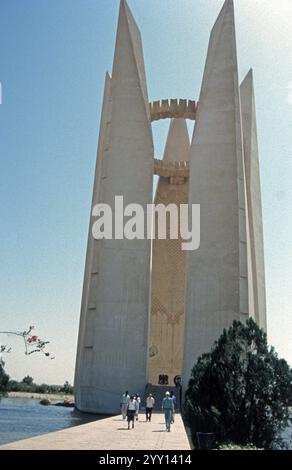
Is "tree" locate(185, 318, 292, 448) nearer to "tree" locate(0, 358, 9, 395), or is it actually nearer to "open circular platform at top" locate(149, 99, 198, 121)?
"tree" locate(0, 358, 9, 395)

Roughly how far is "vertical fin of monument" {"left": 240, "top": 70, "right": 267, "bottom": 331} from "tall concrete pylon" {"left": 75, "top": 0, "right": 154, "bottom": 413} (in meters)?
4.10

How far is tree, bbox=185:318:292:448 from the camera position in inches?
349

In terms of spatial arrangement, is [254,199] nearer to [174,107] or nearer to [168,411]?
[174,107]

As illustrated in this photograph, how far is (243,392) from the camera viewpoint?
9.09m

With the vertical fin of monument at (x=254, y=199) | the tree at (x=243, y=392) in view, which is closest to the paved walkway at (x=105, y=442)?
the tree at (x=243, y=392)

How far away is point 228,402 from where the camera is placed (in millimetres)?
9055

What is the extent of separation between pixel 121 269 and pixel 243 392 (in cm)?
968

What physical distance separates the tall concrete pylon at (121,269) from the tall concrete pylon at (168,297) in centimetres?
369

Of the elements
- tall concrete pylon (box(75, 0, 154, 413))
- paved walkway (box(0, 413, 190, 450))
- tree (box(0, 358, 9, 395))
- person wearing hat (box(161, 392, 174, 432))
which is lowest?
paved walkway (box(0, 413, 190, 450))

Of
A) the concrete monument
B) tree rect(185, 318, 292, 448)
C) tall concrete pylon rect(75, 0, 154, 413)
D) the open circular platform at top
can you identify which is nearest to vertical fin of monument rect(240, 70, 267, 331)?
the concrete monument

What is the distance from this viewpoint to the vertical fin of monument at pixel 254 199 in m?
20.3

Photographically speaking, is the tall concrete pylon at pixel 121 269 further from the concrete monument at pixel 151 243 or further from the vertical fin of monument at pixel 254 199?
the vertical fin of monument at pixel 254 199

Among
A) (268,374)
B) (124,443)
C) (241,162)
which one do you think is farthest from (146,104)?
(124,443)

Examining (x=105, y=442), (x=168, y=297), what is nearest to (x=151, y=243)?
(x=168, y=297)
